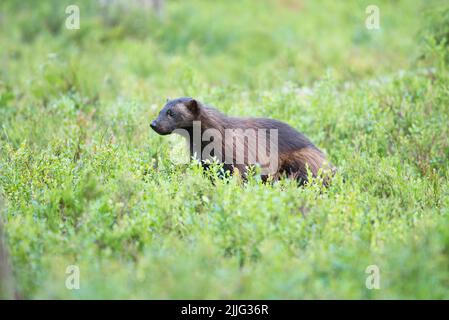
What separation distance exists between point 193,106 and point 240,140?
0.55m

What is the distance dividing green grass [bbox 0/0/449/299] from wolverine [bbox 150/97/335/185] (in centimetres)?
33

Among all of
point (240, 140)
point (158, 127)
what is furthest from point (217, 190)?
point (158, 127)

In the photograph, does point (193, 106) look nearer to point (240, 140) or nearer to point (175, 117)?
point (175, 117)

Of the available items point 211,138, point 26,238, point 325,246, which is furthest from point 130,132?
point 325,246

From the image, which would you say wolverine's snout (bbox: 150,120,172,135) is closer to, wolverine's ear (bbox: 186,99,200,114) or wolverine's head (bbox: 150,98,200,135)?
wolverine's head (bbox: 150,98,200,135)

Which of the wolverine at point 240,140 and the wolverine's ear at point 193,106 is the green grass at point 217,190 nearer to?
the wolverine at point 240,140

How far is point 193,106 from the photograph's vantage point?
5770 millimetres

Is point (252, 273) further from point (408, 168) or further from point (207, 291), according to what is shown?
point (408, 168)

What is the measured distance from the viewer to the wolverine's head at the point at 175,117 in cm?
580

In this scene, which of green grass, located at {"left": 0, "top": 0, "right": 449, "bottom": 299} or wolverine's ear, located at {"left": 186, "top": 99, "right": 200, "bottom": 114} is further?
wolverine's ear, located at {"left": 186, "top": 99, "right": 200, "bottom": 114}

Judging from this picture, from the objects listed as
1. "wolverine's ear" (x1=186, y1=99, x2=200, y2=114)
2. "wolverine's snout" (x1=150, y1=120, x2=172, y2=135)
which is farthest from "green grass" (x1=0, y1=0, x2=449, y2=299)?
"wolverine's ear" (x1=186, y1=99, x2=200, y2=114)

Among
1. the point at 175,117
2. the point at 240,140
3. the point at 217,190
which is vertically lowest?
the point at 217,190

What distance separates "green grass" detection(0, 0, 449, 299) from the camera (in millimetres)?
3533

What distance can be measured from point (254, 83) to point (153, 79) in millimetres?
1798
